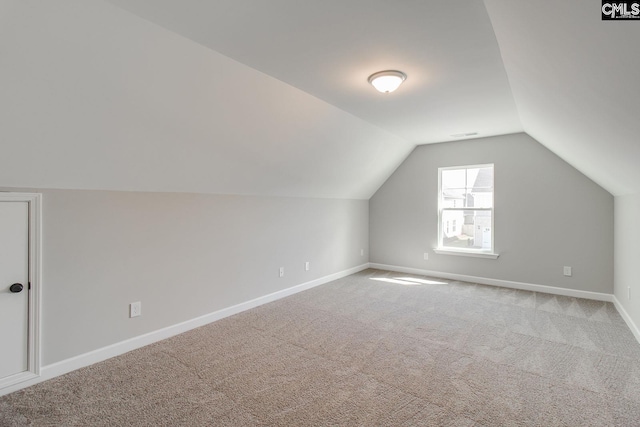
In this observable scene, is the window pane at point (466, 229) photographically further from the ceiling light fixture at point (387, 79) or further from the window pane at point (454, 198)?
the ceiling light fixture at point (387, 79)

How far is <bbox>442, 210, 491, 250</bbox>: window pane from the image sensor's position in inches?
207

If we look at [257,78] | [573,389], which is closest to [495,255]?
[573,389]

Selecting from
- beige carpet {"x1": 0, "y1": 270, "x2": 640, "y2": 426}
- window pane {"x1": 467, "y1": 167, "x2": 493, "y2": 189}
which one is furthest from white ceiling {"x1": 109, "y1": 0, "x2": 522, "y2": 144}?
beige carpet {"x1": 0, "y1": 270, "x2": 640, "y2": 426}

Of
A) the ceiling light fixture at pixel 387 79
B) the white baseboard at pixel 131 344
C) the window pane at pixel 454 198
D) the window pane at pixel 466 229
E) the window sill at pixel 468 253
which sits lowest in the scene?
the white baseboard at pixel 131 344

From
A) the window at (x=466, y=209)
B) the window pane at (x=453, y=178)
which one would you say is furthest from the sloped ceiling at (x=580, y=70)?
the window pane at (x=453, y=178)

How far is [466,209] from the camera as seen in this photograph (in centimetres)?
543

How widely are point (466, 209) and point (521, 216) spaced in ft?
2.74

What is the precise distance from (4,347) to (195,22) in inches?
102

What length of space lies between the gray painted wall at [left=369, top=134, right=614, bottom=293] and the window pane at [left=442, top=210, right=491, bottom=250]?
19 centimetres

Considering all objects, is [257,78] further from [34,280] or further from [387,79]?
[34,280]

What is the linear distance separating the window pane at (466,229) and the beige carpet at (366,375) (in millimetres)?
1638

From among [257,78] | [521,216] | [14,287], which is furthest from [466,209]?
[14,287]

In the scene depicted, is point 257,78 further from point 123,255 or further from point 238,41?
point 123,255

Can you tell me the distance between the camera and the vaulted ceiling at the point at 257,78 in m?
1.64
